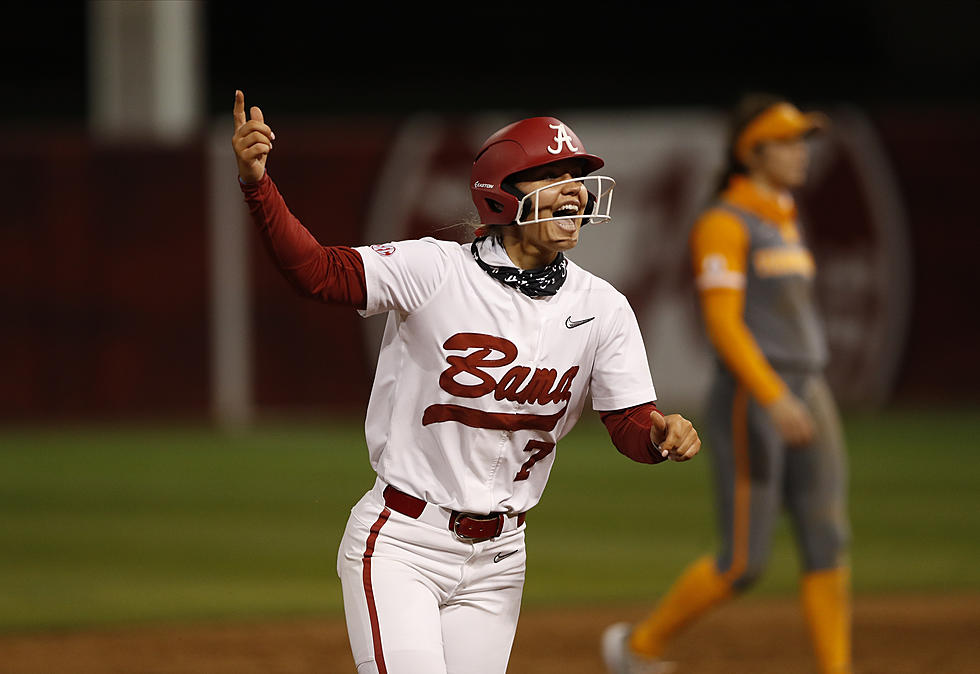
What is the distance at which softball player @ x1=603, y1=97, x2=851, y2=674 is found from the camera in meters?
5.86

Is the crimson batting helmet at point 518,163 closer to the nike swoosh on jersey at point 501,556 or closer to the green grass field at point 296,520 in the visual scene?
the nike swoosh on jersey at point 501,556

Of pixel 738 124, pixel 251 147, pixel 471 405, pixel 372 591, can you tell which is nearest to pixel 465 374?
pixel 471 405

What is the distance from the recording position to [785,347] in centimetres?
600

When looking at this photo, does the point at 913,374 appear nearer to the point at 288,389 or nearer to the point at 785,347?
the point at 288,389

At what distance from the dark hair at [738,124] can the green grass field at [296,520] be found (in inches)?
116

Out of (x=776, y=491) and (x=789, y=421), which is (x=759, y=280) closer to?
(x=789, y=421)

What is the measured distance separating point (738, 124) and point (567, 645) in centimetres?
264


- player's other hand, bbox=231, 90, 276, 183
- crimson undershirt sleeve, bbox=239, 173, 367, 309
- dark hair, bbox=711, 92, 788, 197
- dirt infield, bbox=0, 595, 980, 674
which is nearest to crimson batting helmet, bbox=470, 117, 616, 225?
crimson undershirt sleeve, bbox=239, 173, 367, 309

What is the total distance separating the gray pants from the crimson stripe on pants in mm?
2218

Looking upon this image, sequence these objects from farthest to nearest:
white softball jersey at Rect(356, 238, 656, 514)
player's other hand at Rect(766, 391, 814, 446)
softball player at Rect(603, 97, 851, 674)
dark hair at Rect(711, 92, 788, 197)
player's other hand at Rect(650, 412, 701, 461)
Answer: dark hair at Rect(711, 92, 788, 197)
softball player at Rect(603, 97, 851, 674)
player's other hand at Rect(766, 391, 814, 446)
white softball jersey at Rect(356, 238, 656, 514)
player's other hand at Rect(650, 412, 701, 461)

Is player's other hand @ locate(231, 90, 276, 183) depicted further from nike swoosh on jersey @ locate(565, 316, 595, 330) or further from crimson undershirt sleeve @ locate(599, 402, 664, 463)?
crimson undershirt sleeve @ locate(599, 402, 664, 463)

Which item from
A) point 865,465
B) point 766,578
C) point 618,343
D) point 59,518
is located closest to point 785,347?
point 618,343

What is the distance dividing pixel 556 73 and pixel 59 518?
64.1ft

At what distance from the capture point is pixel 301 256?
12.4ft
